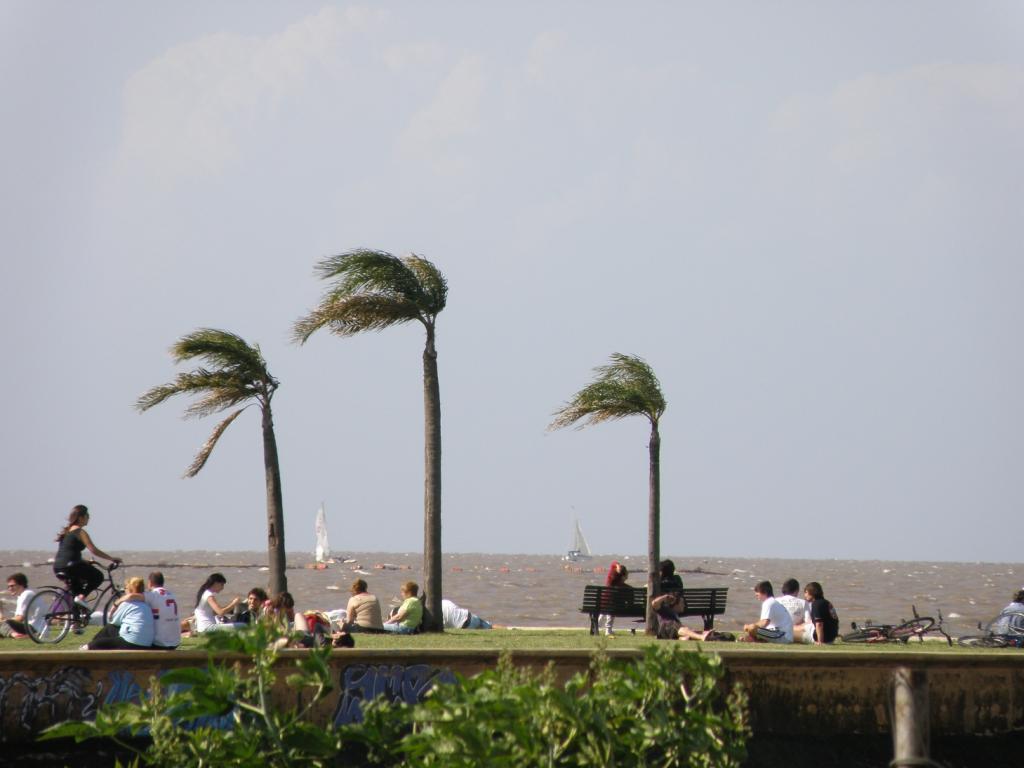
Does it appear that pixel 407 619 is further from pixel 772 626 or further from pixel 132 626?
pixel 132 626

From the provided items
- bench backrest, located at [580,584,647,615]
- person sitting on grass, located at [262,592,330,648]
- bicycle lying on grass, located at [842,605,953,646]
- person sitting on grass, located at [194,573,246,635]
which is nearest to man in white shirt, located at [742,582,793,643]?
bicycle lying on grass, located at [842,605,953,646]

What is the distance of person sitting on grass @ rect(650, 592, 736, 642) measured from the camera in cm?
2088

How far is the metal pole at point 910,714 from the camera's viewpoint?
843cm

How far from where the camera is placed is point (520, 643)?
17.2m

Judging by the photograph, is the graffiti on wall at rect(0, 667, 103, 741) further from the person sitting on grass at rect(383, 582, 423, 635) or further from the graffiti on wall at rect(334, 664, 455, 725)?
the person sitting on grass at rect(383, 582, 423, 635)

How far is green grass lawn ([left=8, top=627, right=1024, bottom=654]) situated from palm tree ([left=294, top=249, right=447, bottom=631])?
1.86 metres

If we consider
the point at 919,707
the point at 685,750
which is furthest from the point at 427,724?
the point at 919,707

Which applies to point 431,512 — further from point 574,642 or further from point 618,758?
point 618,758

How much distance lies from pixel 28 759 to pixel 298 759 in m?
5.74

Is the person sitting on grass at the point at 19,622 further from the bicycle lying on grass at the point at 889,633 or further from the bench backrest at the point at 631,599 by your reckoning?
the bicycle lying on grass at the point at 889,633

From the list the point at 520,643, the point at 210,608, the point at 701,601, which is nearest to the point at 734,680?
the point at 520,643

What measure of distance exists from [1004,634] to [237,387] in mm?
12963

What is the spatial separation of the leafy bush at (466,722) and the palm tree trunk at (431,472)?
1257 cm

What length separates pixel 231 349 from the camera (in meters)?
23.6
